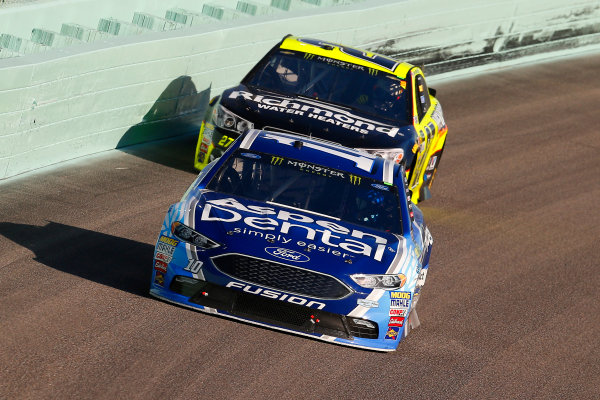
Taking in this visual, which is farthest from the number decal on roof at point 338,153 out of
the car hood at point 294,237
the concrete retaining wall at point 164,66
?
the concrete retaining wall at point 164,66

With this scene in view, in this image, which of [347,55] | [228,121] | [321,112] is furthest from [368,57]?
[228,121]

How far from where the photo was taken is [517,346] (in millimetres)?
9047

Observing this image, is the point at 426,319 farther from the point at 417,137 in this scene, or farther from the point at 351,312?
the point at 417,137

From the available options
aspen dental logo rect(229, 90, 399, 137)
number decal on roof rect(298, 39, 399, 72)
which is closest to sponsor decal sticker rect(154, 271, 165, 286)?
aspen dental logo rect(229, 90, 399, 137)

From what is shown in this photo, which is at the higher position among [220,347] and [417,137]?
[417,137]

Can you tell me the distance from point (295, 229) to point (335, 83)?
4699 mm

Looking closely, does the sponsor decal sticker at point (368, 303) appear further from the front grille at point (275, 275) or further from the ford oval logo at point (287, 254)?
the ford oval logo at point (287, 254)

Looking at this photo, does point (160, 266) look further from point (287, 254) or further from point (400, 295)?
point (400, 295)

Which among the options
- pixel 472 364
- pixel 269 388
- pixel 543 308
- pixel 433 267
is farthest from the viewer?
pixel 433 267

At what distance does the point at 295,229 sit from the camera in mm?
8188

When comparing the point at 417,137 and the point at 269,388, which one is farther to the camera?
the point at 417,137

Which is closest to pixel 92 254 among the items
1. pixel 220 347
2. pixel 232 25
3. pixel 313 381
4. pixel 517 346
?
pixel 220 347

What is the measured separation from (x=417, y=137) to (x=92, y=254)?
4116mm

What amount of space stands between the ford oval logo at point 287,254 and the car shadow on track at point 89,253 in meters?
1.34
